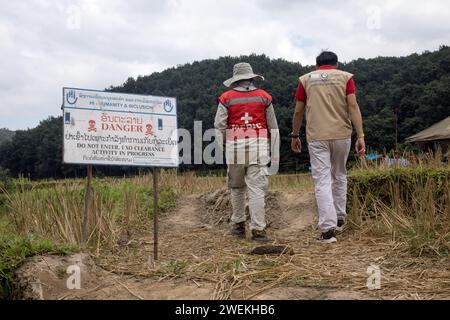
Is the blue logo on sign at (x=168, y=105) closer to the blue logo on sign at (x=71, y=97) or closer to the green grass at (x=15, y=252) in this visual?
the blue logo on sign at (x=71, y=97)

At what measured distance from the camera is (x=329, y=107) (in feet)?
15.1

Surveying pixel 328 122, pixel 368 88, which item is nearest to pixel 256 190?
pixel 328 122

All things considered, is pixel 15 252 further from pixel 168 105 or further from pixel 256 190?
pixel 256 190

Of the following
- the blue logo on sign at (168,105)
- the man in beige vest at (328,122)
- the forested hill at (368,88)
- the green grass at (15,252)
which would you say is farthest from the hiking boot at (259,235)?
the forested hill at (368,88)

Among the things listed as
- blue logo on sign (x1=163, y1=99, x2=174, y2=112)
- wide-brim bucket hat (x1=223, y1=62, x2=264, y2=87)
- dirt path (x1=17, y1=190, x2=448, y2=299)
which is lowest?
dirt path (x1=17, y1=190, x2=448, y2=299)

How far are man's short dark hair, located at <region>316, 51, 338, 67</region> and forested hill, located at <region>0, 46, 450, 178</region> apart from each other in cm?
2534

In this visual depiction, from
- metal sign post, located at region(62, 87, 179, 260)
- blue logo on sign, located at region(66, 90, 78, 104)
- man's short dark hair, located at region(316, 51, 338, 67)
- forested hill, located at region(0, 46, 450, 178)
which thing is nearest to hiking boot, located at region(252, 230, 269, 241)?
metal sign post, located at region(62, 87, 179, 260)

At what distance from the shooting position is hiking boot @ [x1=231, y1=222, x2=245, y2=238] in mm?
5160

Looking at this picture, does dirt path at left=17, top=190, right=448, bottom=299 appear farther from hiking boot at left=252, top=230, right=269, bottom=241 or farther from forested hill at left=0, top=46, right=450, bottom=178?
forested hill at left=0, top=46, right=450, bottom=178

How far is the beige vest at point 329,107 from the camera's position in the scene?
4.61 meters

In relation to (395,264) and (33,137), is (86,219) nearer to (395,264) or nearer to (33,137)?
(395,264)

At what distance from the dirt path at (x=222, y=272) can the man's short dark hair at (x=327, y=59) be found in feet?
5.67

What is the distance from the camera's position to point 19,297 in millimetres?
2949
